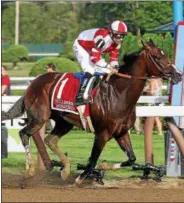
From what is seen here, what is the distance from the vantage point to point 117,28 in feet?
29.2

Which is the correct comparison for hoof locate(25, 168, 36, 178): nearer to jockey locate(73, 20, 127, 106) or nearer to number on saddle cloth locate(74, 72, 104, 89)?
jockey locate(73, 20, 127, 106)

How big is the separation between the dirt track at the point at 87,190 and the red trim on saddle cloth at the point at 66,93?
0.85 metres

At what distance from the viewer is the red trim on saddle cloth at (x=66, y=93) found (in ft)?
29.9

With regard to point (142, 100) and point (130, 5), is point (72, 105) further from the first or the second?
point (130, 5)

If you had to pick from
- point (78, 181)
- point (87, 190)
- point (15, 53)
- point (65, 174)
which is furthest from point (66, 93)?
point (15, 53)

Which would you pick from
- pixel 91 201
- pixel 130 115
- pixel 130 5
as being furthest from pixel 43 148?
pixel 130 5

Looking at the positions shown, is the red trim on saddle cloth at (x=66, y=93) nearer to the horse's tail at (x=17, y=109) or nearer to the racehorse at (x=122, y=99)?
the racehorse at (x=122, y=99)

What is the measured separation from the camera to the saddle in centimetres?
901

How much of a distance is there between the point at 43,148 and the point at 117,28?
179 centimetres

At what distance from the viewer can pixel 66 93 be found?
9.19 meters

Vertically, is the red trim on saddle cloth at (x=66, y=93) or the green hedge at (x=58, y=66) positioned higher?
the red trim on saddle cloth at (x=66, y=93)

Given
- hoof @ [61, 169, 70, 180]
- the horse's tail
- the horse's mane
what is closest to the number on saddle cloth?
the horse's mane

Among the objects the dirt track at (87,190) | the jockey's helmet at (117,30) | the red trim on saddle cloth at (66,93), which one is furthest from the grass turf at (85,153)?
the jockey's helmet at (117,30)

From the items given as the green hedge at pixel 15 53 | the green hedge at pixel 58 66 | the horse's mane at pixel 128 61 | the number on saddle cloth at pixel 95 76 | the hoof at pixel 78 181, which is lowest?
the green hedge at pixel 15 53
